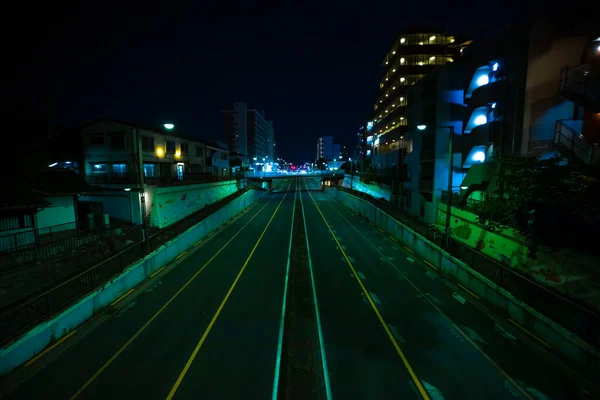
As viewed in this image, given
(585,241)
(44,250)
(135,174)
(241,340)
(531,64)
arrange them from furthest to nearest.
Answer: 1. (135,174)
2. (531,64)
3. (44,250)
4. (585,241)
5. (241,340)

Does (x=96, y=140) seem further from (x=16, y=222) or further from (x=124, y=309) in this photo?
(x=124, y=309)

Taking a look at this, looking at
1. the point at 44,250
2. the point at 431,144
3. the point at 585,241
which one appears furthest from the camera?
the point at 431,144

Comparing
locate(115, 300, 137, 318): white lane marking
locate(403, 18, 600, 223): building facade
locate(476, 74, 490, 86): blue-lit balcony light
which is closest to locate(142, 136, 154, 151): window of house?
locate(115, 300, 137, 318): white lane marking

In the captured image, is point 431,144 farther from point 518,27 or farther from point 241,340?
point 241,340

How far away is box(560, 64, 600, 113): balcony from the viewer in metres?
15.8

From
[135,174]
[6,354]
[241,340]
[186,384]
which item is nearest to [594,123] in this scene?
[241,340]

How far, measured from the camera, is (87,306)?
10.5m

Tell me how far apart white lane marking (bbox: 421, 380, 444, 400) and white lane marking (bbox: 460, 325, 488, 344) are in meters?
3.12

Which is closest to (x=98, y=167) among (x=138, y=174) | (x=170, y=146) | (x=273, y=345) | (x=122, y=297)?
(x=138, y=174)

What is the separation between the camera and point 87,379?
7578 millimetres

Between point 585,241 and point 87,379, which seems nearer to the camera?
point 87,379

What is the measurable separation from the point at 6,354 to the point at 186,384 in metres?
5.05

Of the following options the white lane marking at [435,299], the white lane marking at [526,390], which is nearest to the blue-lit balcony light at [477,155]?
the white lane marking at [435,299]

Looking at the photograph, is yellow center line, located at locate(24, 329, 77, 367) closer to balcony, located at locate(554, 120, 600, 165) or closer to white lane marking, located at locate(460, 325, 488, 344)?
white lane marking, located at locate(460, 325, 488, 344)
